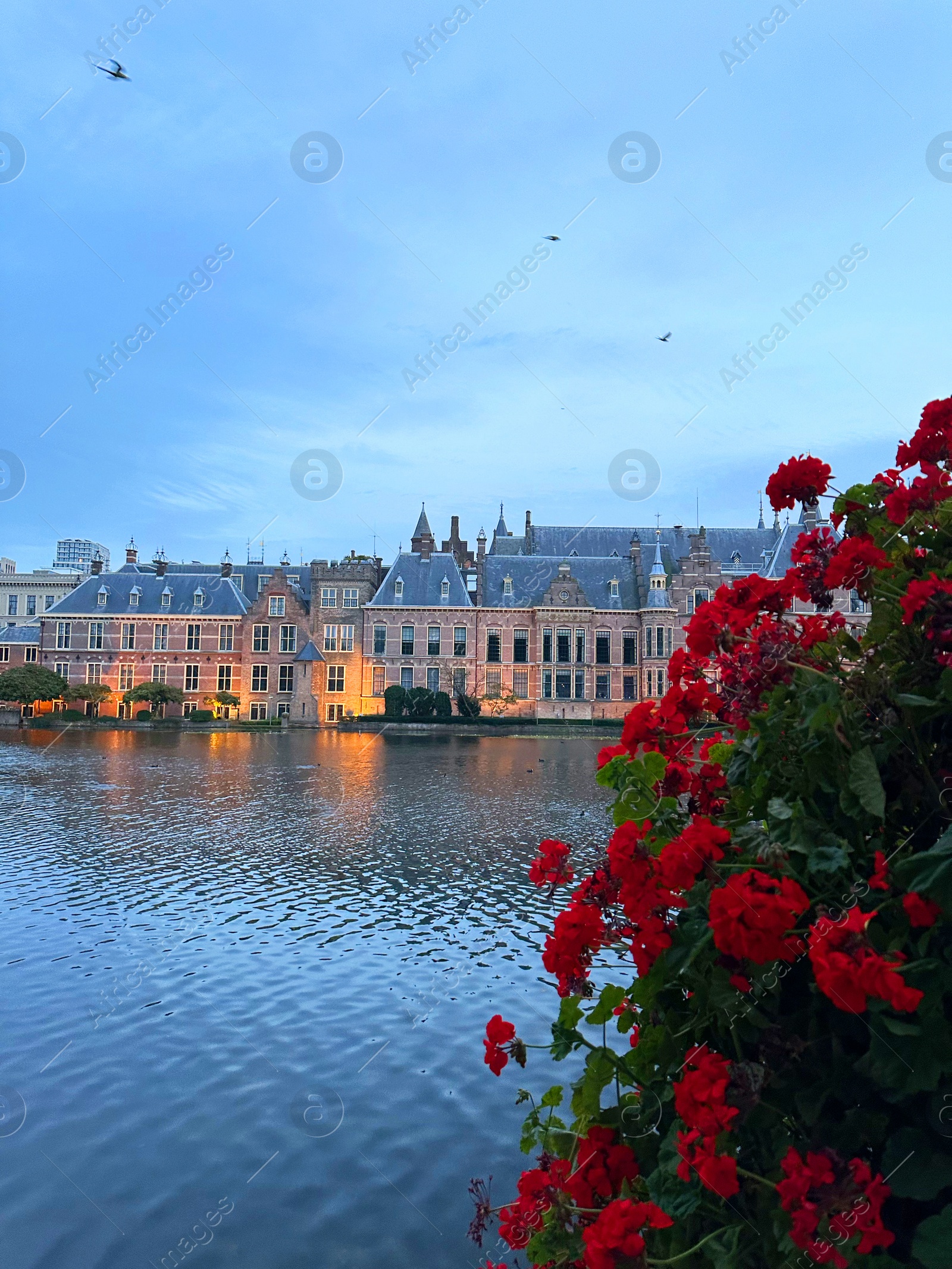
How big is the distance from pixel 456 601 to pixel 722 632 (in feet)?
198

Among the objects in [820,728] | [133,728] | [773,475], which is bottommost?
[133,728]

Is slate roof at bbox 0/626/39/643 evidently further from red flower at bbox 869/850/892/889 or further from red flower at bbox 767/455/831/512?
red flower at bbox 869/850/892/889

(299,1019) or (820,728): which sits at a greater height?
(820,728)

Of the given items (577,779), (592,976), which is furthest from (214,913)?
(577,779)

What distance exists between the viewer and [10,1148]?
19.1 feet

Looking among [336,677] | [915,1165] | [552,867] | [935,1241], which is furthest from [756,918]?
[336,677]

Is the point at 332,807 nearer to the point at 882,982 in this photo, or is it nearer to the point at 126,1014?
the point at 126,1014

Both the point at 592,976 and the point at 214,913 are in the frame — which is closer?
the point at 592,976

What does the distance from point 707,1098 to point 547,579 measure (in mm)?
62403

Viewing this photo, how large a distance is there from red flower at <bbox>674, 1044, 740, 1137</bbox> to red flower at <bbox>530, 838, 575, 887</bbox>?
99 cm

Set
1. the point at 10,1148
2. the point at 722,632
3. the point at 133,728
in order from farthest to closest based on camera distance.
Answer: the point at 133,728
the point at 10,1148
the point at 722,632

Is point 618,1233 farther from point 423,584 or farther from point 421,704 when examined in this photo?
point 423,584

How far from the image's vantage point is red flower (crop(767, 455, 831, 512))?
3400mm

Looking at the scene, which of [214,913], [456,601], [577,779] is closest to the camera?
[214,913]
